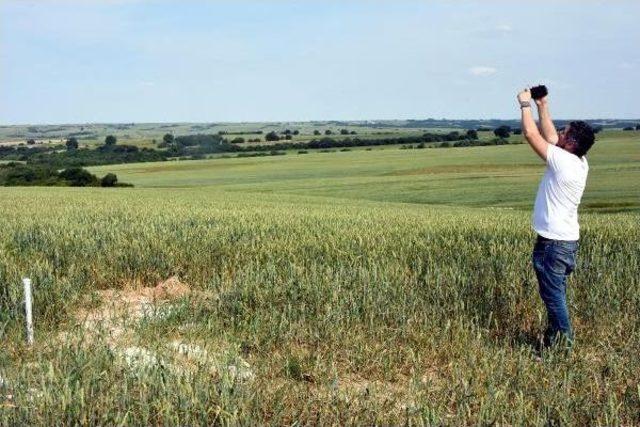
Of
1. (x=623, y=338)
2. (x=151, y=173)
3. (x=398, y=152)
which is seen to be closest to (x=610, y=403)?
(x=623, y=338)

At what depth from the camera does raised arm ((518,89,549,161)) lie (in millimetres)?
6277

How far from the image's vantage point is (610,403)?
4.68 meters

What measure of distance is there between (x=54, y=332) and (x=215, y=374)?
2438mm

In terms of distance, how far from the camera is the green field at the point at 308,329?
4.70 meters

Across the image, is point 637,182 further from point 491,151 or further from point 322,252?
point 322,252

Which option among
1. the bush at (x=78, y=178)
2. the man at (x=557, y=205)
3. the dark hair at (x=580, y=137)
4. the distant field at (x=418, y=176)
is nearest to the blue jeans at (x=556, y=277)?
the man at (x=557, y=205)

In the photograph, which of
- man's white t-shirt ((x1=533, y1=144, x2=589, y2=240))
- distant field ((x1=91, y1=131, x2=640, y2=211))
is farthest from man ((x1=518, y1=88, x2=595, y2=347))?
distant field ((x1=91, y1=131, x2=640, y2=211))

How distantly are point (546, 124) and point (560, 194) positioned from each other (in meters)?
0.81

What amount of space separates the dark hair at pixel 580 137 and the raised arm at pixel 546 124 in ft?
1.01

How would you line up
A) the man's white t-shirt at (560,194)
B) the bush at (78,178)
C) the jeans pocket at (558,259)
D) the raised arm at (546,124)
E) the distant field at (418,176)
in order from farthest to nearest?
the bush at (78,178), the distant field at (418,176), the raised arm at (546,124), the jeans pocket at (558,259), the man's white t-shirt at (560,194)

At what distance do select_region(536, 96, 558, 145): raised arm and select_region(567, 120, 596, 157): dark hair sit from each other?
31 centimetres

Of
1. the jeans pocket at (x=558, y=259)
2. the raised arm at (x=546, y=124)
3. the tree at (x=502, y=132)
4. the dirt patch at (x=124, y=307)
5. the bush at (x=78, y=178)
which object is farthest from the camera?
the tree at (x=502, y=132)

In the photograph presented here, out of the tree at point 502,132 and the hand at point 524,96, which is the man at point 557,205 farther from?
the tree at point 502,132

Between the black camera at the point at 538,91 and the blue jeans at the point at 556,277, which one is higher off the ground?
the black camera at the point at 538,91
